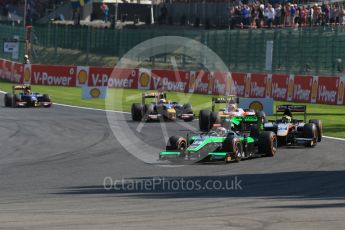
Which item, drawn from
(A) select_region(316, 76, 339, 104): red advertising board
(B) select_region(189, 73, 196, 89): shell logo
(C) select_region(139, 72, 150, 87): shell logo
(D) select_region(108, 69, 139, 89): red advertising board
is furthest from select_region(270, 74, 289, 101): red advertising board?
(D) select_region(108, 69, 139, 89): red advertising board

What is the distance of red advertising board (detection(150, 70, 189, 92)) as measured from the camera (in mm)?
49281

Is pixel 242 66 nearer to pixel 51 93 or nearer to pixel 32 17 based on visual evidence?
pixel 51 93

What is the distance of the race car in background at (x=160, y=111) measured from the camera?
30797 mm

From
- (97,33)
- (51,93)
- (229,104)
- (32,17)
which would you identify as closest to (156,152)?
(229,104)

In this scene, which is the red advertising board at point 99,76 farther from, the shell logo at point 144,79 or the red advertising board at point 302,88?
the red advertising board at point 302,88

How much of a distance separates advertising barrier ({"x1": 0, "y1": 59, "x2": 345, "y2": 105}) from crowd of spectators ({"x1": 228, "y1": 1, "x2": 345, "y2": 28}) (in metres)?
3.29

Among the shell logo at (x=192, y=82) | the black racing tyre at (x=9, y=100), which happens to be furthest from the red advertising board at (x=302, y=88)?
the black racing tyre at (x=9, y=100)

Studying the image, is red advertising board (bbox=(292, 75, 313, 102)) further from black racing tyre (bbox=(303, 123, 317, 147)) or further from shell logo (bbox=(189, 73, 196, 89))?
black racing tyre (bbox=(303, 123, 317, 147))

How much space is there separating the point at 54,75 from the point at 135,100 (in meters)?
12.3

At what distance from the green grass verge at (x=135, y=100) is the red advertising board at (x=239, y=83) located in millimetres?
1473

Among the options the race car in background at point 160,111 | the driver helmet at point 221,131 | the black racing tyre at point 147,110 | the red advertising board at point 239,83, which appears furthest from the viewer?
the red advertising board at point 239,83

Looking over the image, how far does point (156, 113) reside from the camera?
102 feet

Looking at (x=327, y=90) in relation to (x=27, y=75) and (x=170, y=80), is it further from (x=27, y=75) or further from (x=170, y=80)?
(x=27, y=75)

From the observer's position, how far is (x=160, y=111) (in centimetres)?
3094
